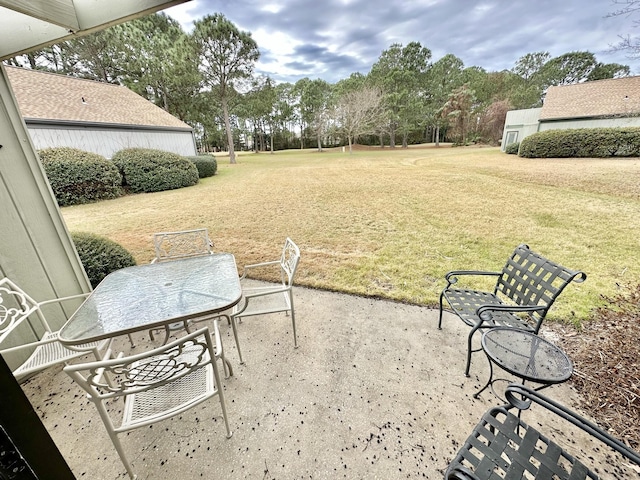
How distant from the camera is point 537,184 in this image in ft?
28.9

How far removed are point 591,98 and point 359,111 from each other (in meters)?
16.4

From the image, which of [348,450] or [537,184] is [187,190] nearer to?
[348,450]

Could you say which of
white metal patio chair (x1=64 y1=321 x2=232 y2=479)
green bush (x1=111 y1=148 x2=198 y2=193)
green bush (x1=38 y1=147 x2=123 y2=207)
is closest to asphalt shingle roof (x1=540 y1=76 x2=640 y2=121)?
white metal patio chair (x1=64 y1=321 x2=232 y2=479)

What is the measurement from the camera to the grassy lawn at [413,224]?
3.62m

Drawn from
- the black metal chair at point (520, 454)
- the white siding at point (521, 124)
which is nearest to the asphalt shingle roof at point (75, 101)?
the black metal chair at point (520, 454)

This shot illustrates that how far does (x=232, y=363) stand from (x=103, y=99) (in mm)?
16243

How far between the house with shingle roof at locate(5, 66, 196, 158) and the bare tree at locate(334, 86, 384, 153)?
54.2 feet

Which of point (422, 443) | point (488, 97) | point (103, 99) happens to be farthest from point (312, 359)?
point (488, 97)

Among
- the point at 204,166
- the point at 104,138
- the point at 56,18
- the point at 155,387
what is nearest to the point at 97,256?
the point at 56,18

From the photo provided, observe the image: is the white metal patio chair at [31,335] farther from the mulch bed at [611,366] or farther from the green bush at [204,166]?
the green bush at [204,166]

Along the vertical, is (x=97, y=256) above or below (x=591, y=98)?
below

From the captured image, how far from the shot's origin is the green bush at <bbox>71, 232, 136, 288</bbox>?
2.94 m

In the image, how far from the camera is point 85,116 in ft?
34.1

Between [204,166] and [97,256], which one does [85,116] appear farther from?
[97,256]
